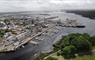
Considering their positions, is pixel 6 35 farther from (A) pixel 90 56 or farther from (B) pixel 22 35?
(A) pixel 90 56

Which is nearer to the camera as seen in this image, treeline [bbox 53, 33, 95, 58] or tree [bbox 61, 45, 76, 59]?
tree [bbox 61, 45, 76, 59]

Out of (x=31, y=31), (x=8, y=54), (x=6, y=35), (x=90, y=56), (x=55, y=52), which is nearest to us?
(x=90, y=56)

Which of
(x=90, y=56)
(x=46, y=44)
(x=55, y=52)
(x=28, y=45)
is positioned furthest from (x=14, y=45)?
(x=90, y=56)

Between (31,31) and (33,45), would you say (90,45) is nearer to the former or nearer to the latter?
(33,45)

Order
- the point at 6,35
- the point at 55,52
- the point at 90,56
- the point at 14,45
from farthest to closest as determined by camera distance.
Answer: the point at 6,35, the point at 14,45, the point at 55,52, the point at 90,56

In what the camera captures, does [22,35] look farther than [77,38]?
Yes

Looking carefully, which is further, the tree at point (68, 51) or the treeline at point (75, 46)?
the treeline at point (75, 46)

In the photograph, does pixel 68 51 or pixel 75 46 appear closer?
pixel 68 51

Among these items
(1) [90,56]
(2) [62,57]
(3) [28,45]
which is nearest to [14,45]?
(3) [28,45]

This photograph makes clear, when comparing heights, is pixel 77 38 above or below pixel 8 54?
above
